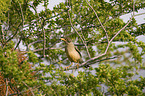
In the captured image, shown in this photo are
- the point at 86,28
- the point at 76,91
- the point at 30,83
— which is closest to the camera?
the point at 30,83

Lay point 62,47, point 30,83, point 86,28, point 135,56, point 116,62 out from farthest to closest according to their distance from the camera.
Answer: point 62,47
point 86,28
point 135,56
point 116,62
point 30,83

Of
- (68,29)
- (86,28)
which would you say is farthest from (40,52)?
(86,28)

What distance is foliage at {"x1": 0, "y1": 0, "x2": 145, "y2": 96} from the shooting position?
4089mm

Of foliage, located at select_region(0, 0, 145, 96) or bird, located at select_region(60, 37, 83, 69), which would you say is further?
bird, located at select_region(60, 37, 83, 69)

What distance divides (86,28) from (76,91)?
262 cm

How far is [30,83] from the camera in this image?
3.65 m

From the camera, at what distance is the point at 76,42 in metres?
6.75

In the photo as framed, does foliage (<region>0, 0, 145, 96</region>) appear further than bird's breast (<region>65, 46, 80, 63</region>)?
No

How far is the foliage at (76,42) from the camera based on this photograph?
409 centimetres

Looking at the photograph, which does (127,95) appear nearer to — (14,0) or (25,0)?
(25,0)

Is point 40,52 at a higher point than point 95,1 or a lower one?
lower

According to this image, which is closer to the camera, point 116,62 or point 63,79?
point 63,79

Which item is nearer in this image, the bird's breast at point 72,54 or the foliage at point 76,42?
the foliage at point 76,42

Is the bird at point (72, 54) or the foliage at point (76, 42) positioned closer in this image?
the foliage at point (76, 42)
